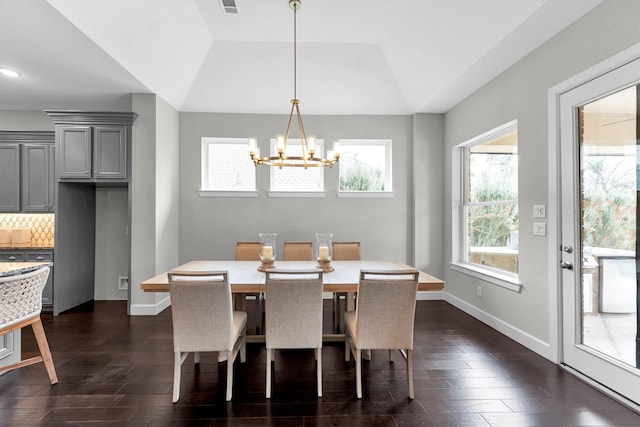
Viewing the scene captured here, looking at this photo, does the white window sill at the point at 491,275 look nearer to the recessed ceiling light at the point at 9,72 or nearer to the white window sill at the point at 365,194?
the white window sill at the point at 365,194

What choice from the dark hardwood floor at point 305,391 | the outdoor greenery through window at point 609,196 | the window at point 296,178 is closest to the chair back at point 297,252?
the dark hardwood floor at point 305,391

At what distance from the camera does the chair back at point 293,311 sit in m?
2.14

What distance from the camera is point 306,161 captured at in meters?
2.90

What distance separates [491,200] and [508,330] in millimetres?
1496

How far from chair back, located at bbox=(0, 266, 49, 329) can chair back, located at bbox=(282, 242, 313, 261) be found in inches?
85.1

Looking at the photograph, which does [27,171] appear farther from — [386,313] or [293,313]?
[386,313]

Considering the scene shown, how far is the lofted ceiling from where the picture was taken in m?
2.67

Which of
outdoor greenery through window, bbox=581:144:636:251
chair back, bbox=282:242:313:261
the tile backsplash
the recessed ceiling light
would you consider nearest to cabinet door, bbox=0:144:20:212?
the tile backsplash

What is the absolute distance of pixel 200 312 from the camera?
6.97 feet

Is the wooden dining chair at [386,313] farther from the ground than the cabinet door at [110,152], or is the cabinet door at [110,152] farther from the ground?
the cabinet door at [110,152]

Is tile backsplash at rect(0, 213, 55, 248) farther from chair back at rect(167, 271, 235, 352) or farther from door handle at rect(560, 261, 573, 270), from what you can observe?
door handle at rect(560, 261, 573, 270)

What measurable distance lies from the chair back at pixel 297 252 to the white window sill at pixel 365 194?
1.32m

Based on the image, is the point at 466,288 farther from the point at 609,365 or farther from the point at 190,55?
the point at 190,55

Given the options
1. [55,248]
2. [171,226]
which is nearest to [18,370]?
[55,248]
